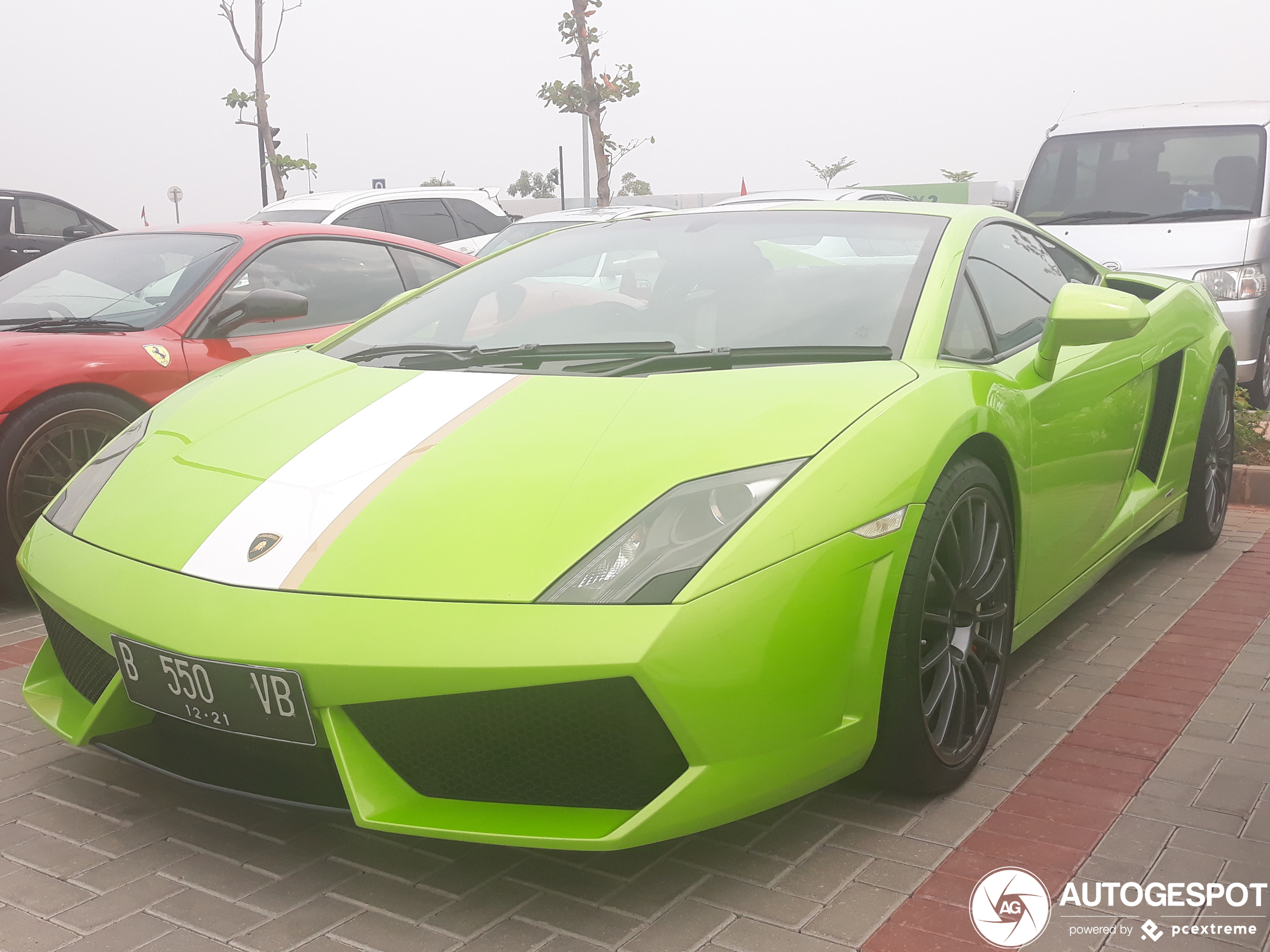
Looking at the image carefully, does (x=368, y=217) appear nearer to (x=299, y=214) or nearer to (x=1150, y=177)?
(x=299, y=214)

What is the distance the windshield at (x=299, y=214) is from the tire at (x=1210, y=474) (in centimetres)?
805

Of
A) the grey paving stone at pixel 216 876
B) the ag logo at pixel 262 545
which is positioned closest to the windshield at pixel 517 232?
the ag logo at pixel 262 545

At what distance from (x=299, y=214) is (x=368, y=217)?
65 centimetres

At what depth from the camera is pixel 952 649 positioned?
107 inches

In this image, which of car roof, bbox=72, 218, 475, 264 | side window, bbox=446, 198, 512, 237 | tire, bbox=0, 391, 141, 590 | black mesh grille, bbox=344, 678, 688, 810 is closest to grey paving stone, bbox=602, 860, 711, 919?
black mesh grille, bbox=344, 678, 688, 810

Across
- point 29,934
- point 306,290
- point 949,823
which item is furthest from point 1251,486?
point 29,934

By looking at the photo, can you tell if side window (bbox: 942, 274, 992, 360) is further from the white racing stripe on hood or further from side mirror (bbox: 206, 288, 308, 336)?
side mirror (bbox: 206, 288, 308, 336)

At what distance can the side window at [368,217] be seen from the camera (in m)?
11.5

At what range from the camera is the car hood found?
7.33 ft

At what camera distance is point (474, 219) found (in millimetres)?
12258

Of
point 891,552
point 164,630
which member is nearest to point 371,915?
point 164,630

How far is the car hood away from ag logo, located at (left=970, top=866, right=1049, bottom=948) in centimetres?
89

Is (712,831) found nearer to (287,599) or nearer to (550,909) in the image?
(550,909)

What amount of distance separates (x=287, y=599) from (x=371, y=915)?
60 centimetres
